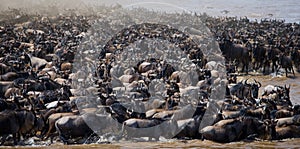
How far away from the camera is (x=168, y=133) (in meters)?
11.4

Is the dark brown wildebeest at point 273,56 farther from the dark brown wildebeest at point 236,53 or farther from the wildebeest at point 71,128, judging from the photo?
the wildebeest at point 71,128

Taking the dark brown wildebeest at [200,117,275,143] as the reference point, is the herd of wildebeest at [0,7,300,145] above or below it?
above

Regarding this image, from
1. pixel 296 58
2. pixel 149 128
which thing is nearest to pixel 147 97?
pixel 149 128

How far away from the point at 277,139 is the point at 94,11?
1538 inches

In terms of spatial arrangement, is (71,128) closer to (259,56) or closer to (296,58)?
(259,56)

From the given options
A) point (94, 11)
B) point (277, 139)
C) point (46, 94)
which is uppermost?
point (94, 11)

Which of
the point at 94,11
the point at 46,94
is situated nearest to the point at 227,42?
the point at 46,94

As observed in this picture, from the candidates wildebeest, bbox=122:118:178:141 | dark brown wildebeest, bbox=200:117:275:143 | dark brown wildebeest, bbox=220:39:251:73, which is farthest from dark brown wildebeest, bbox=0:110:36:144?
dark brown wildebeest, bbox=220:39:251:73

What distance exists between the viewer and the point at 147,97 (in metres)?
13.8

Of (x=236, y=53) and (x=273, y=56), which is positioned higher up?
(x=236, y=53)

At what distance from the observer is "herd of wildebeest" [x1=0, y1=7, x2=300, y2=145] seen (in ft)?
37.0

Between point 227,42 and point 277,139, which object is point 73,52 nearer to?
point 227,42

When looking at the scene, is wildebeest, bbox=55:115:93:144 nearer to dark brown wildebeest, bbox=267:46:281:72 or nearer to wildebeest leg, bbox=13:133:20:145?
wildebeest leg, bbox=13:133:20:145

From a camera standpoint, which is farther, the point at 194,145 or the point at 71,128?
the point at 71,128
